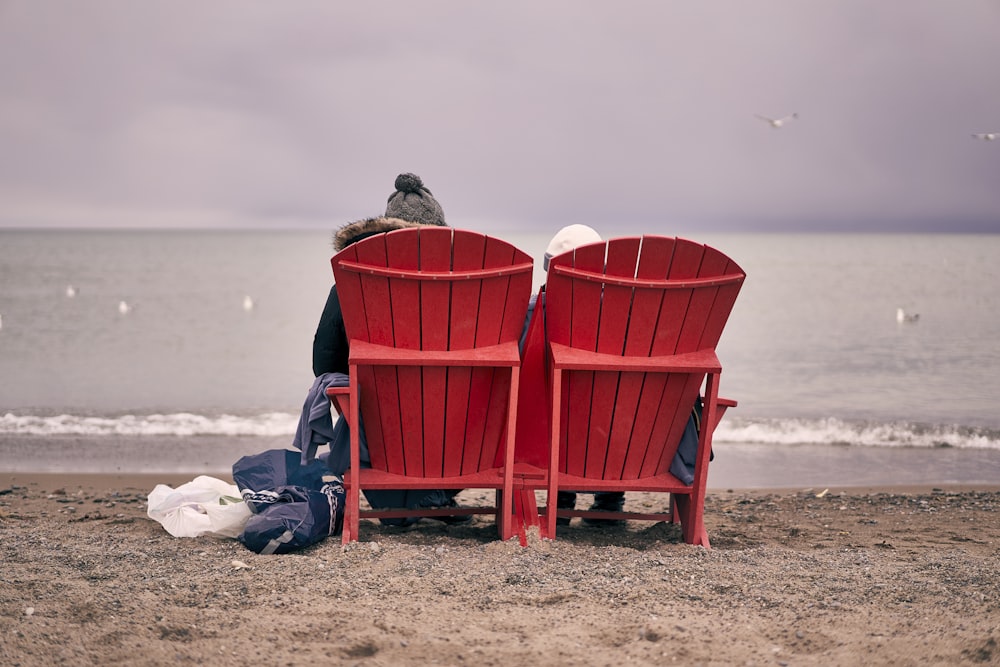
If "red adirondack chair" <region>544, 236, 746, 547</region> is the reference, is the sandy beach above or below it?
below

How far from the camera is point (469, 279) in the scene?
3131 mm

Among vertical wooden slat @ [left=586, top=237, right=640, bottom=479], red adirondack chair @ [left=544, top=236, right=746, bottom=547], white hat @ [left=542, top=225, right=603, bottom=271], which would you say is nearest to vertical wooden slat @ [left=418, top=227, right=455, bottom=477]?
red adirondack chair @ [left=544, top=236, right=746, bottom=547]

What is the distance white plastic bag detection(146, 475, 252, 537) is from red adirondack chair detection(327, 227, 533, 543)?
56 cm

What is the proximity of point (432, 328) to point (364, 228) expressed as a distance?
2.31 feet

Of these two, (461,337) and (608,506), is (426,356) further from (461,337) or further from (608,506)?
(608,506)

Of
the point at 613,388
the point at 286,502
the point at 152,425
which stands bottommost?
the point at 152,425

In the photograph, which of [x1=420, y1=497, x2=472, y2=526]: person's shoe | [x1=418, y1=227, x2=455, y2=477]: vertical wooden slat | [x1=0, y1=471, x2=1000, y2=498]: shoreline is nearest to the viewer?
[x1=418, y1=227, x2=455, y2=477]: vertical wooden slat

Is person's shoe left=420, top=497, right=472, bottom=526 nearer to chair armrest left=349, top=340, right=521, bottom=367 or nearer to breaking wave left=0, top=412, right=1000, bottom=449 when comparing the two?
chair armrest left=349, top=340, right=521, bottom=367

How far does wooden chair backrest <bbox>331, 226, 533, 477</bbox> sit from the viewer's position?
3105 mm

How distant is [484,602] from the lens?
256 centimetres

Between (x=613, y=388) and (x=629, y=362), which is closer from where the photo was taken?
(x=629, y=362)

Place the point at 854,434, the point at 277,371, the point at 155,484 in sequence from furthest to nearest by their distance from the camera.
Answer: the point at 277,371, the point at 854,434, the point at 155,484

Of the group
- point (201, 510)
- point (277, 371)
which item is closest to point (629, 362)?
point (201, 510)

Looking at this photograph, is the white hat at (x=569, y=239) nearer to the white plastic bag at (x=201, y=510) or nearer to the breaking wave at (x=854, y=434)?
the white plastic bag at (x=201, y=510)
